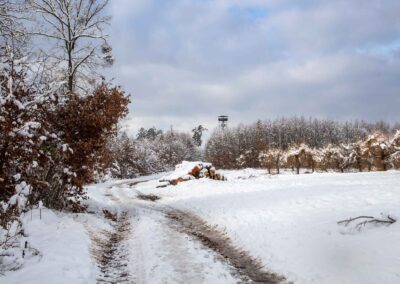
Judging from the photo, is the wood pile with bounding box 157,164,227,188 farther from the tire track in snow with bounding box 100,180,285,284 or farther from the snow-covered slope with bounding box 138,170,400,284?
the tire track in snow with bounding box 100,180,285,284

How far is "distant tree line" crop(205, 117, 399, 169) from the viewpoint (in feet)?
313

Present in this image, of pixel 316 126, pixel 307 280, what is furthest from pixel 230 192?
pixel 316 126

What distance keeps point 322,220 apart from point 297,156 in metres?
44.7

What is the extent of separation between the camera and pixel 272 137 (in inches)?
4801

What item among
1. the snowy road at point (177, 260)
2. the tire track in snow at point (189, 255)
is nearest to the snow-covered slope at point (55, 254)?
the snowy road at point (177, 260)

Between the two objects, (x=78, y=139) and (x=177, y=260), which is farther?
(x=78, y=139)

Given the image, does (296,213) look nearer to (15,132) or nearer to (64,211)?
(64,211)

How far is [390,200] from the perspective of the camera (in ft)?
39.2

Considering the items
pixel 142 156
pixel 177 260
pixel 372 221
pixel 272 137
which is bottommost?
pixel 177 260

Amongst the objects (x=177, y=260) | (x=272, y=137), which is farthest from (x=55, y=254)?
(x=272, y=137)

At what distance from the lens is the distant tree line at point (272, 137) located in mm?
95506

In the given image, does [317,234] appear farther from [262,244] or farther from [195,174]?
[195,174]

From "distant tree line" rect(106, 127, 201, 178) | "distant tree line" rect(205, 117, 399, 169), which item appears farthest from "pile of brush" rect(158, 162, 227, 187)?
"distant tree line" rect(205, 117, 399, 169)

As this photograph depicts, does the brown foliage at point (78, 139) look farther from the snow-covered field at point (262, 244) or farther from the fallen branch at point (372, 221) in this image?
the fallen branch at point (372, 221)
